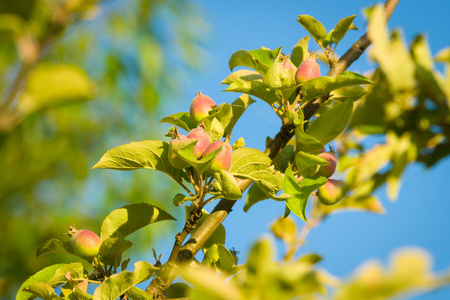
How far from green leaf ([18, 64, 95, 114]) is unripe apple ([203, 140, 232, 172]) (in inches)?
7.8

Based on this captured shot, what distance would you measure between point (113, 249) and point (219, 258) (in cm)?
17

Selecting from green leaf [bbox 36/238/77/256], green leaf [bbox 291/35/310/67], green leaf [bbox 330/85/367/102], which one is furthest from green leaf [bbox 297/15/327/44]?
green leaf [bbox 36/238/77/256]

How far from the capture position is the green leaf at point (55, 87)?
1.48ft

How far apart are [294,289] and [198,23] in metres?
4.25

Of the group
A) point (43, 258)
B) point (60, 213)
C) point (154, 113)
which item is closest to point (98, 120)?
point (154, 113)

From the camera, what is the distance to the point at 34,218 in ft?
11.0

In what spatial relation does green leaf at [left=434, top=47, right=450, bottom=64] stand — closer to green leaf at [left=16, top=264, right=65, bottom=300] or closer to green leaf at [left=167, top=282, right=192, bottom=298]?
green leaf at [left=167, top=282, right=192, bottom=298]

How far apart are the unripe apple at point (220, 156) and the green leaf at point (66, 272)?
0.84ft

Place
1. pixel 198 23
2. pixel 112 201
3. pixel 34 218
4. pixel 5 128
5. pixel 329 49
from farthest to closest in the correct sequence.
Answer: pixel 198 23 < pixel 112 201 < pixel 34 218 < pixel 329 49 < pixel 5 128

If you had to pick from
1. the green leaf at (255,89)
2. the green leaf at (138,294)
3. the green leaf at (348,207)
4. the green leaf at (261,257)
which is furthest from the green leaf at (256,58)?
the green leaf at (261,257)

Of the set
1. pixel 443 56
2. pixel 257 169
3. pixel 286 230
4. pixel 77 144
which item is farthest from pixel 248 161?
pixel 77 144

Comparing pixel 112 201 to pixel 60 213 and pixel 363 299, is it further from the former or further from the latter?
pixel 363 299

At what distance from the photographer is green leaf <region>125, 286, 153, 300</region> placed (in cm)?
62

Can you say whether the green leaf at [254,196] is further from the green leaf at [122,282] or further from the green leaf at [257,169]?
the green leaf at [122,282]
